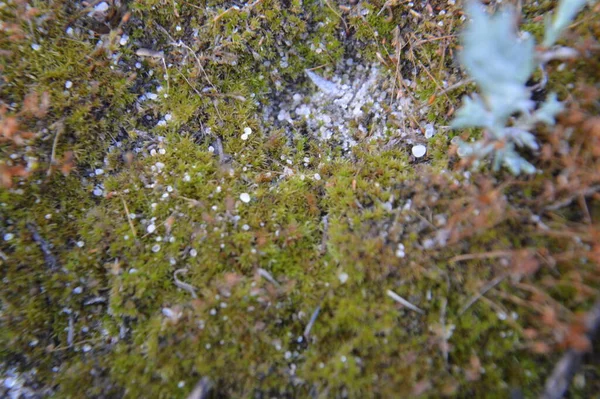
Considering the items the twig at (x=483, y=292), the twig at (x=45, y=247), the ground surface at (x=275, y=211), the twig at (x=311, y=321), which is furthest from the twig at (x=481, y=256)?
the twig at (x=45, y=247)

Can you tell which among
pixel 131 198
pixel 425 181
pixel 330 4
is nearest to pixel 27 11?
pixel 131 198

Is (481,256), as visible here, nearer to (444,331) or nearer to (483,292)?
(483,292)

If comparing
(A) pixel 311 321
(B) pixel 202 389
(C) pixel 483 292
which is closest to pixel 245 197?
(A) pixel 311 321

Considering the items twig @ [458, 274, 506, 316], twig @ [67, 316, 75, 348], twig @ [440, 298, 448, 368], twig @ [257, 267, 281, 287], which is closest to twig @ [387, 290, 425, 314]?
twig @ [440, 298, 448, 368]

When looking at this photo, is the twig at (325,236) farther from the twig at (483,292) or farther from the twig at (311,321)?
the twig at (483,292)

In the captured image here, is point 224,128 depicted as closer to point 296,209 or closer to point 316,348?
point 296,209

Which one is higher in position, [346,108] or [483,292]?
[346,108]

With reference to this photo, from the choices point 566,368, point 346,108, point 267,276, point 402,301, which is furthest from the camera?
point 346,108
